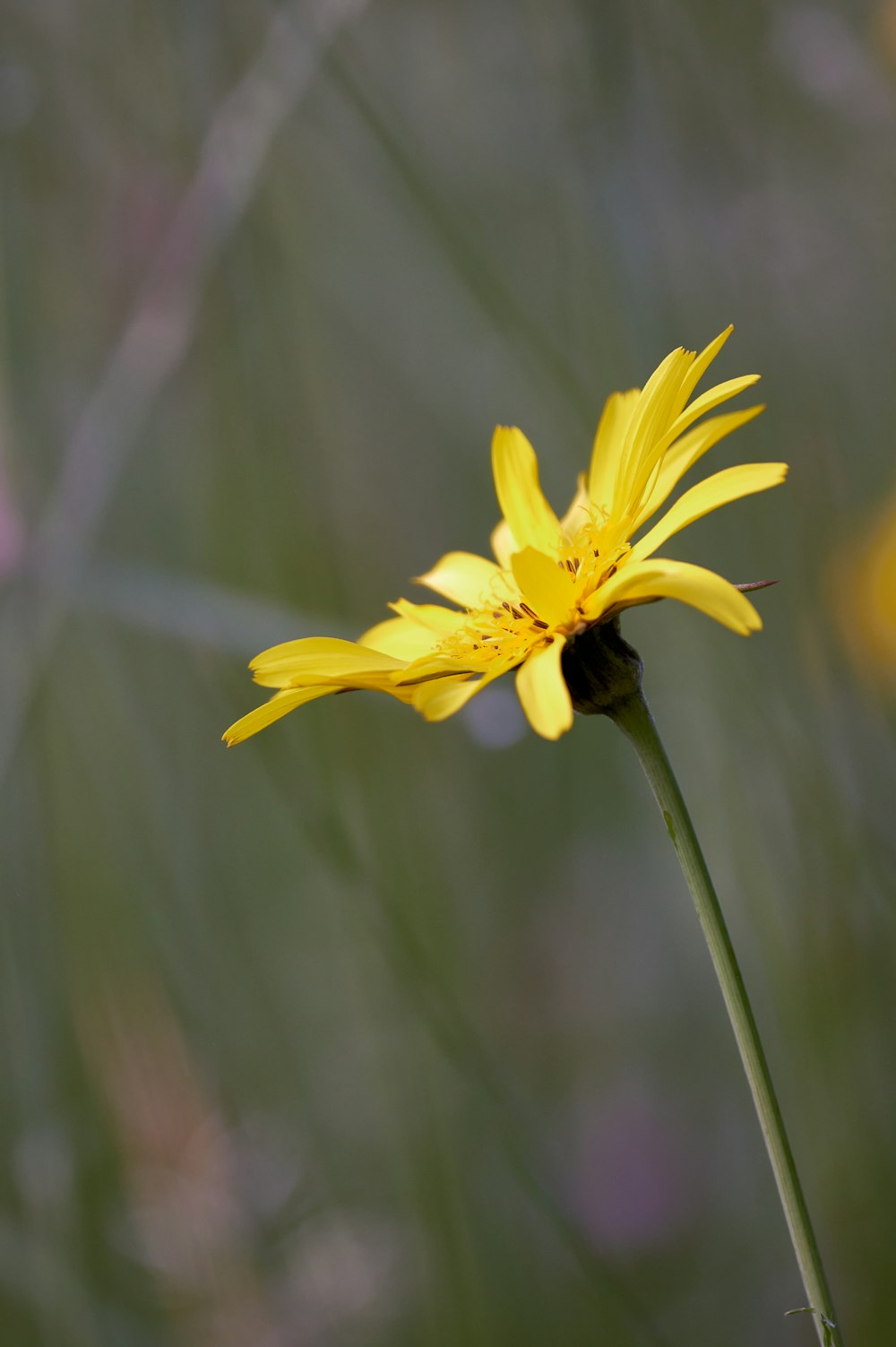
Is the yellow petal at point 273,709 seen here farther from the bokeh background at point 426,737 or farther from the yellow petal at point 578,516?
the bokeh background at point 426,737

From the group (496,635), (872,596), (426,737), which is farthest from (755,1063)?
(426,737)

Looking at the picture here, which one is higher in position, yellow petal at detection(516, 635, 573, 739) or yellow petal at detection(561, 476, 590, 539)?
yellow petal at detection(561, 476, 590, 539)

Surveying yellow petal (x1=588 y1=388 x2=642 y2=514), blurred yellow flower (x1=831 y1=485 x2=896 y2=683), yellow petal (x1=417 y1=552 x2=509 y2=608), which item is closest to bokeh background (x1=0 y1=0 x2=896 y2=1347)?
blurred yellow flower (x1=831 y1=485 x2=896 y2=683)

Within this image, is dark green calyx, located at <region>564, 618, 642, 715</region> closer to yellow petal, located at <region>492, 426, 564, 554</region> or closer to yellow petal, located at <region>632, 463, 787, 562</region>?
yellow petal, located at <region>632, 463, 787, 562</region>

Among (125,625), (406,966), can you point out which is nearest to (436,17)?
(125,625)

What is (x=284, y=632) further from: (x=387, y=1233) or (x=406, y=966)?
(x=387, y=1233)

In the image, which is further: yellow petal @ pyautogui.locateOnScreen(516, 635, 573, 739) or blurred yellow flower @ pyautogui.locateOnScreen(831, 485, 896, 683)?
blurred yellow flower @ pyautogui.locateOnScreen(831, 485, 896, 683)

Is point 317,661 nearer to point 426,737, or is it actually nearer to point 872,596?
point 872,596
